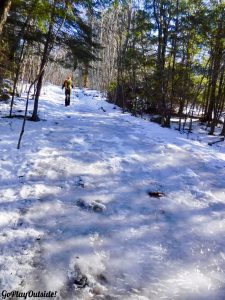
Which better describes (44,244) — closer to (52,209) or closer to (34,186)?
(52,209)

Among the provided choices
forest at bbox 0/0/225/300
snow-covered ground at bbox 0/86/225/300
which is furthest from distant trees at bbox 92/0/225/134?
snow-covered ground at bbox 0/86/225/300

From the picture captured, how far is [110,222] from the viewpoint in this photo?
14.6ft

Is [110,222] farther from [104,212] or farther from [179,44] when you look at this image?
[179,44]

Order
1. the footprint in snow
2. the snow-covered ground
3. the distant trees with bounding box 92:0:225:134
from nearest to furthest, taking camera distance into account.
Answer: the snow-covered ground
the footprint in snow
the distant trees with bounding box 92:0:225:134

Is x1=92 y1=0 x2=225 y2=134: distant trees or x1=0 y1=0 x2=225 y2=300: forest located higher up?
x1=92 y1=0 x2=225 y2=134: distant trees

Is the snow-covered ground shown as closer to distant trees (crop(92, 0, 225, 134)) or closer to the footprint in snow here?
the footprint in snow

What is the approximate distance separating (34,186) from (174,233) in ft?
8.02

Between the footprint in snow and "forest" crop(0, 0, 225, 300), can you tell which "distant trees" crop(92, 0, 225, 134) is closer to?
"forest" crop(0, 0, 225, 300)

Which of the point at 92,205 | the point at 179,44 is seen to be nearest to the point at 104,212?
the point at 92,205

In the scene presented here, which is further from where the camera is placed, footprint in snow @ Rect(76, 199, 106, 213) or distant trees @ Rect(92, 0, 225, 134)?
distant trees @ Rect(92, 0, 225, 134)

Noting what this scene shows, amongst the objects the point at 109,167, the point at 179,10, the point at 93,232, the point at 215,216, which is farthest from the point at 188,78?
the point at 93,232

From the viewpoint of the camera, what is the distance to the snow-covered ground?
3.29 m

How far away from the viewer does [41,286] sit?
3096 mm

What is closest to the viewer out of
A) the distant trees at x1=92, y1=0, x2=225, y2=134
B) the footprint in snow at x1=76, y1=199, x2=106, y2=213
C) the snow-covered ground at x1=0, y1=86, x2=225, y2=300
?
the snow-covered ground at x1=0, y1=86, x2=225, y2=300
